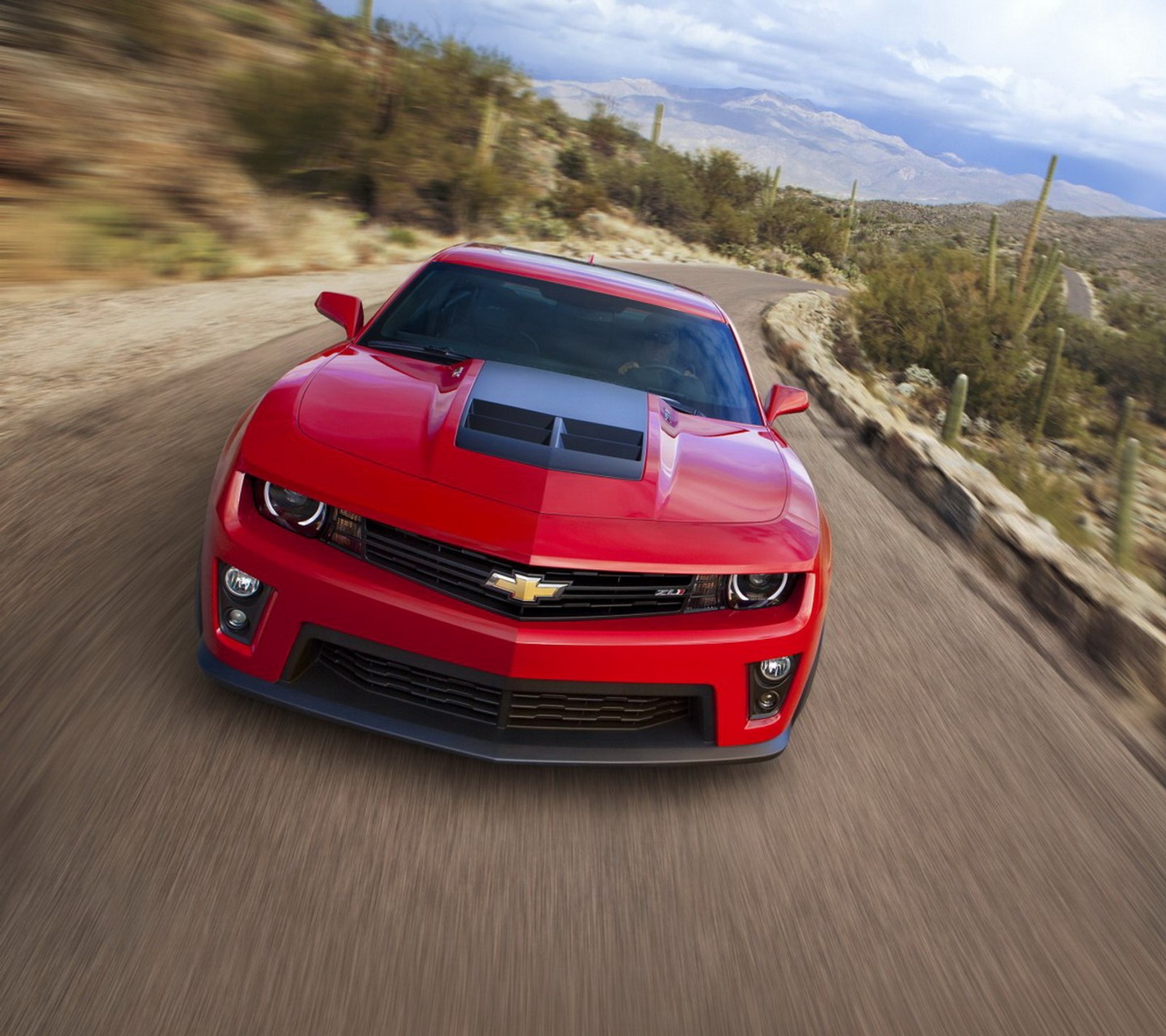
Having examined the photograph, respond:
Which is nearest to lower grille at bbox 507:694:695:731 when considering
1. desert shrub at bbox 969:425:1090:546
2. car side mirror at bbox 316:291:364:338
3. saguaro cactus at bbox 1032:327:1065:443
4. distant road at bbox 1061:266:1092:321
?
car side mirror at bbox 316:291:364:338

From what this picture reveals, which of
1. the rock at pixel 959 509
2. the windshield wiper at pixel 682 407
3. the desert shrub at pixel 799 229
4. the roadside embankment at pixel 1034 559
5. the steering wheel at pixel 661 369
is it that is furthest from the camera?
the desert shrub at pixel 799 229

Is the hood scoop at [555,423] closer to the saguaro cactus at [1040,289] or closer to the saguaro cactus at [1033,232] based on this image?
the saguaro cactus at [1040,289]

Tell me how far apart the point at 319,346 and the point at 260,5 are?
16.5 m

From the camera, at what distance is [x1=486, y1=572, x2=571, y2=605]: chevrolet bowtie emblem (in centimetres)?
255

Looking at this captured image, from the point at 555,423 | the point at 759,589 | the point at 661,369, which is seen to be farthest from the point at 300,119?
the point at 759,589

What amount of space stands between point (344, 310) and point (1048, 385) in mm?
13925

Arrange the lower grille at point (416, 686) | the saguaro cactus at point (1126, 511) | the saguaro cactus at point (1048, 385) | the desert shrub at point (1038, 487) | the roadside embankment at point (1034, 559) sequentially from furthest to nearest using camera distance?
the saguaro cactus at point (1048, 385) < the desert shrub at point (1038, 487) < the saguaro cactus at point (1126, 511) < the roadside embankment at point (1034, 559) < the lower grille at point (416, 686)

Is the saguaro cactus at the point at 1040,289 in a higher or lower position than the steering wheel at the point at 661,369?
lower

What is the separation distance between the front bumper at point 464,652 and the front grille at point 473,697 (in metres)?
0.01

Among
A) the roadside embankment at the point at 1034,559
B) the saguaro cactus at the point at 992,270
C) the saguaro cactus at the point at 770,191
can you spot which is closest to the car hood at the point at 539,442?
the roadside embankment at the point at 1034,559

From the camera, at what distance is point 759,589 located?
290cm

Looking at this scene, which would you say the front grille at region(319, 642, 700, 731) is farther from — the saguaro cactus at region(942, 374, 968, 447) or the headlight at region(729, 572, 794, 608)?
the saguaro cactus at region(942, 374, 968, 447)

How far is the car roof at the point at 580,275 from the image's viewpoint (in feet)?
13.8

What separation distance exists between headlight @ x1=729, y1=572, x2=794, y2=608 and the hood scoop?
1.42 ft
